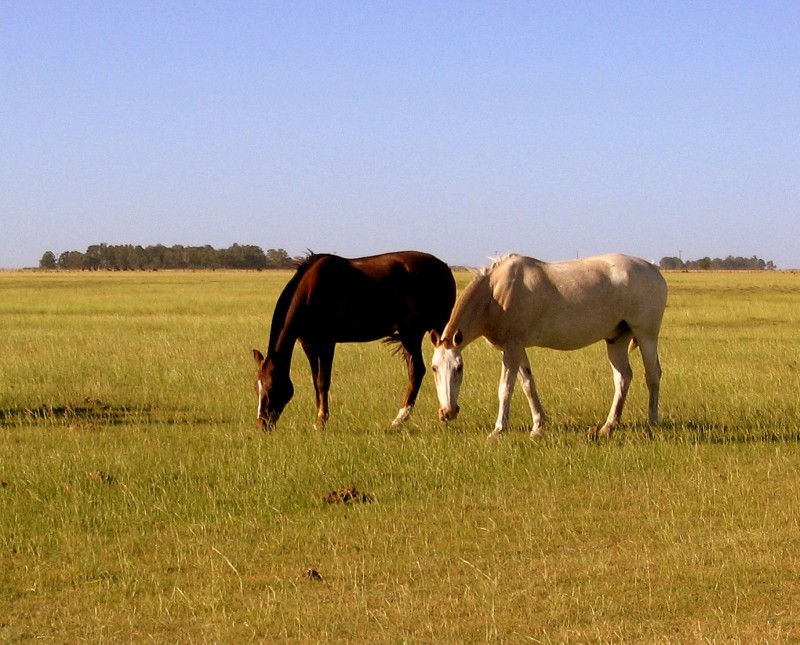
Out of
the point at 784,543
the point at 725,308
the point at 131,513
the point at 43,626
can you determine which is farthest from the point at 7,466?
the point at 725,308

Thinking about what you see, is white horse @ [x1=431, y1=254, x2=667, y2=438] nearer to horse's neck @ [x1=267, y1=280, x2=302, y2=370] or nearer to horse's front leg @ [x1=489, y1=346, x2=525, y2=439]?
horse's front leg @ [x1=489, y1=346, x2=525, y2=439]

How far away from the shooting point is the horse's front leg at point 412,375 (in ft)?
39.5

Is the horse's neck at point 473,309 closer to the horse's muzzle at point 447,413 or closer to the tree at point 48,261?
the horse's muzzle at point 447,413

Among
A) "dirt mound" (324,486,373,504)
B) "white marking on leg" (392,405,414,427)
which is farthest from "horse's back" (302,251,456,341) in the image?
"dirt mound" (324,486,373,504)

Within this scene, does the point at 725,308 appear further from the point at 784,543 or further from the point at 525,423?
the point at 784,543

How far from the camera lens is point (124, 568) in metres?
6.50

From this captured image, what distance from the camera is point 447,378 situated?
1049cm

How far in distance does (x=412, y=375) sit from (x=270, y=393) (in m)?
1.94

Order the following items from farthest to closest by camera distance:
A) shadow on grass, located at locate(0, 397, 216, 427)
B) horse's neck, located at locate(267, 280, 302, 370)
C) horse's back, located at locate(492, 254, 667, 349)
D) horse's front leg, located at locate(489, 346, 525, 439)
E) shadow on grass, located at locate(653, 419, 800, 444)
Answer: shadow on grass, located at locate(0, 397, 216, 427) → horse's neck, located at locate(267, 280, 302, 370) → horse's back, located at locate(492, 254, 667, 349) → horse's front leg, located at locate(489, 346, 525, 439) → shadow on grass, located at locate(653, 419, 800, 444)

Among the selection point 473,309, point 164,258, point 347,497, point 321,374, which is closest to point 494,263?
point 473,309

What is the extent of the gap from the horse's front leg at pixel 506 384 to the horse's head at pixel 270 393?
2218 millimetres

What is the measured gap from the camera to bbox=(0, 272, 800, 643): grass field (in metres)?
5.55

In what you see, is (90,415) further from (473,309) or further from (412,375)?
(473,309)

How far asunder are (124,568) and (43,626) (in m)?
1.00
